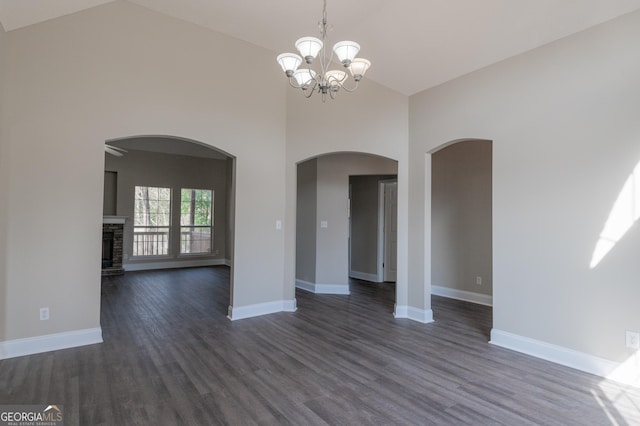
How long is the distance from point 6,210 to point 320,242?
14.0 ft

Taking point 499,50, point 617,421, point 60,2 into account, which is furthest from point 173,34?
point 617,421

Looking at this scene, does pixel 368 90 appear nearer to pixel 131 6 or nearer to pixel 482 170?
pixel 482 170

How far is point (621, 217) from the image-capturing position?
9.84 feet

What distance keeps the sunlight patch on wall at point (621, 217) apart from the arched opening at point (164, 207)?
6584 millimetres

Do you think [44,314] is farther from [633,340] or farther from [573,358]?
[633,340]

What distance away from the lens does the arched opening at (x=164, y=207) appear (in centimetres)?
834

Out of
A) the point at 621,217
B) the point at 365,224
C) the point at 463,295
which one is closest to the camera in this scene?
the point at 621,217

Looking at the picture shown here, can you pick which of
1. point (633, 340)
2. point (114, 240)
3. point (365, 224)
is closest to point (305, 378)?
point (633, 340)

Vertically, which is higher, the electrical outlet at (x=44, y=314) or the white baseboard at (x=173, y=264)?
the electrical outlet at (x=44, y=314)

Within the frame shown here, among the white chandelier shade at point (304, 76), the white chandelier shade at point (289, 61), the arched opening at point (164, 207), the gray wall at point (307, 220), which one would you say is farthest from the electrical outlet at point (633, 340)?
the arched opening at point (164, 207)

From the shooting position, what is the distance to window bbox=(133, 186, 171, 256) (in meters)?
8.79

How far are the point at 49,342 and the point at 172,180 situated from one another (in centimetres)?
632

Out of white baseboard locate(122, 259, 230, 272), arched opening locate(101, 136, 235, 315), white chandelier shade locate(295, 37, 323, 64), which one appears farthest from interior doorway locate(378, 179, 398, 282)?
white chandelier shade locate(295, 37, 323, 64)

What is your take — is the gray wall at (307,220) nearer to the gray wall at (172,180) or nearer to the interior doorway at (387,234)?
the interior doorway at (387,234)
